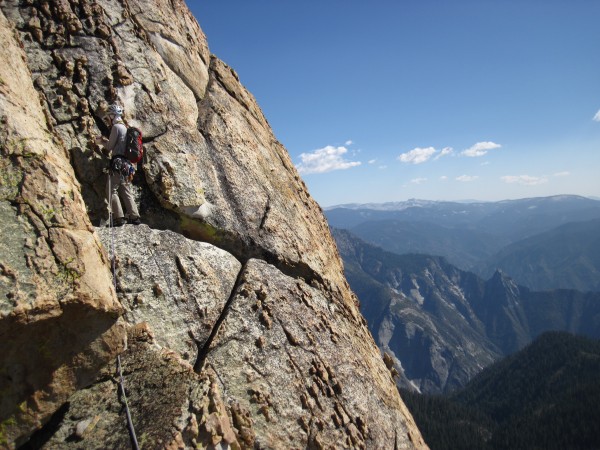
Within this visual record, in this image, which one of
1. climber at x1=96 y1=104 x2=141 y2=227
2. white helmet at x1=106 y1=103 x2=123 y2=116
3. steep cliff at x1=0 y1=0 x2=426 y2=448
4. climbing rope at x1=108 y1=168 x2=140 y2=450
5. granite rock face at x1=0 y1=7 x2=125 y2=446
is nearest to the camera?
granite rock face at x1=0 y1=7 x2=125 y2=446

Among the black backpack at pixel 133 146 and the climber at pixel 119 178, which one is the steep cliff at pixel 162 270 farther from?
the black backpack at pixel 133 146

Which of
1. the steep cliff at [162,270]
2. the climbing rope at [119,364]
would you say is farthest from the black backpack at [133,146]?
the steep cliff at [162,270]

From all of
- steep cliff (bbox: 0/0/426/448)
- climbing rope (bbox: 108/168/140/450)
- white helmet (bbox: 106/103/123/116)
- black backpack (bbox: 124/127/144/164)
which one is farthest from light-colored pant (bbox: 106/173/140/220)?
white helmet (bbox: 106/103/123/116)

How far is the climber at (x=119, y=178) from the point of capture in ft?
41.2

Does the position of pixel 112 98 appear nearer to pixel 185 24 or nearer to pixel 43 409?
pixel 185 24

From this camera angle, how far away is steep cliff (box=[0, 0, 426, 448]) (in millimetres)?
8297

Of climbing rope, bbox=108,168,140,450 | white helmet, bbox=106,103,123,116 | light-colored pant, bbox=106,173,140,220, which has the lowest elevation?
climbing rope, bbox=108,168,140,450

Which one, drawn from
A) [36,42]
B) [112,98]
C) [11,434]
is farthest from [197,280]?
[36,42]

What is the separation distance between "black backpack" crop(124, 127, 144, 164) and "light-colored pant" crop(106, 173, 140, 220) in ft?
2.39

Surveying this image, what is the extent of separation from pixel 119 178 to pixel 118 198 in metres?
0.64

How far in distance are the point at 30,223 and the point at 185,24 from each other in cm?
1489

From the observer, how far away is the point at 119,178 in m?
12.8

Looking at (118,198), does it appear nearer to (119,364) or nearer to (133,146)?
(133,146)

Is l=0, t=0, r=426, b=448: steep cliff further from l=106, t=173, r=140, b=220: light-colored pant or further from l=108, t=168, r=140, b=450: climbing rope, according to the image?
l=106, t=173, r=140, b=220: light-colored pant
